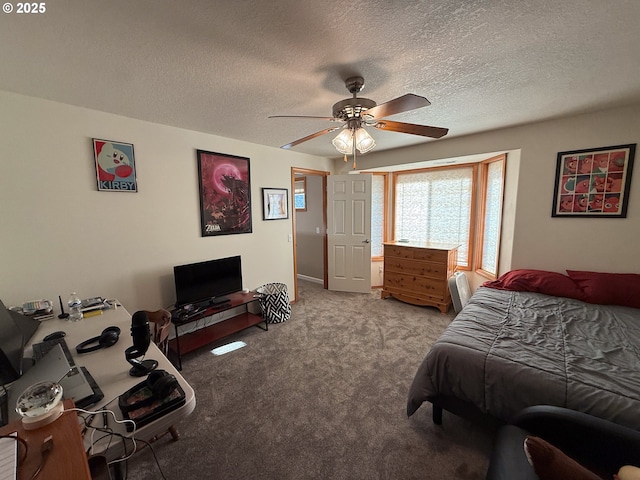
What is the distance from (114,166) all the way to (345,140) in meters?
2.09

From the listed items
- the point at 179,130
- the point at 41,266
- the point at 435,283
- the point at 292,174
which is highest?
the point at 179,130

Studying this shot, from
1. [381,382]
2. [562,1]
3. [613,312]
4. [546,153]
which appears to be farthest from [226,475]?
[546,153]

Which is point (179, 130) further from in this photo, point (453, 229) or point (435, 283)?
point (453, 229)

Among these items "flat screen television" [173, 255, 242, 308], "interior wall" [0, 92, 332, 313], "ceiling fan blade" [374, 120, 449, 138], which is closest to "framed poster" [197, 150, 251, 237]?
"interior wall" [0, 92, 332, 313]

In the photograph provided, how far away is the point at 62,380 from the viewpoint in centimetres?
106

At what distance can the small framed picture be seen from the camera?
3.52 m

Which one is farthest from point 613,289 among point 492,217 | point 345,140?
point 345,140

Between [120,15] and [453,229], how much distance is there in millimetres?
4274

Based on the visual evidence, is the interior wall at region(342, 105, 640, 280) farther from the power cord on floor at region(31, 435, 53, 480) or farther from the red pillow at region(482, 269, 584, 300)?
the power cord on floor at region(31, 435, 53, 480)

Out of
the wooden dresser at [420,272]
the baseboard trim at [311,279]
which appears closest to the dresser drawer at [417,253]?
the wooden dresser at [420,272]

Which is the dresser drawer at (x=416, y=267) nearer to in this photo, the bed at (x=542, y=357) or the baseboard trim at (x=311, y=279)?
the bed at (x=542, y=357)

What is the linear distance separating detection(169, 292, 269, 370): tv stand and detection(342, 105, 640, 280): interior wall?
324 cm

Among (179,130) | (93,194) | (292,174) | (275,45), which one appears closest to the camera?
(275,45)

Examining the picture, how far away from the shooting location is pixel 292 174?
3861mm
